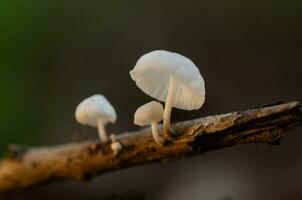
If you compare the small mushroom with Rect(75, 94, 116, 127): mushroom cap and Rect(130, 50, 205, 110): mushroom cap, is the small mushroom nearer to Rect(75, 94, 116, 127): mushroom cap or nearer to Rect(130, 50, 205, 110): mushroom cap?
Rect(75, 94, 116, 127): mushroom cap

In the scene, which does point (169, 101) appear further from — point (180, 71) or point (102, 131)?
point (102, 131)

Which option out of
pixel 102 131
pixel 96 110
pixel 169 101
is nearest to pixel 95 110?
pixel 96 110

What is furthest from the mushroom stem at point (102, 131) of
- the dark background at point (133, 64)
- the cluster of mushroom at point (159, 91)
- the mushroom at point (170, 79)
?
the dark background at point (133, 64)

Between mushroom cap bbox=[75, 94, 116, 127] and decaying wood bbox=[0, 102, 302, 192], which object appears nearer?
decaying wood bbox=[0, 102, 302, 192]

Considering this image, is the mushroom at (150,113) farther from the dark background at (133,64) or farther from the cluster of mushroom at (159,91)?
the dark background at (133,64)

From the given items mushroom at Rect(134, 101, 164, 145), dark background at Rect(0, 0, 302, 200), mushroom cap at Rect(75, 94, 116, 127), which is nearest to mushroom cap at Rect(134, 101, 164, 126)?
mushroom at Rect(134, 101, 164, 145)

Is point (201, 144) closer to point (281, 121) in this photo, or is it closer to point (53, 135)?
point (281, 121)
